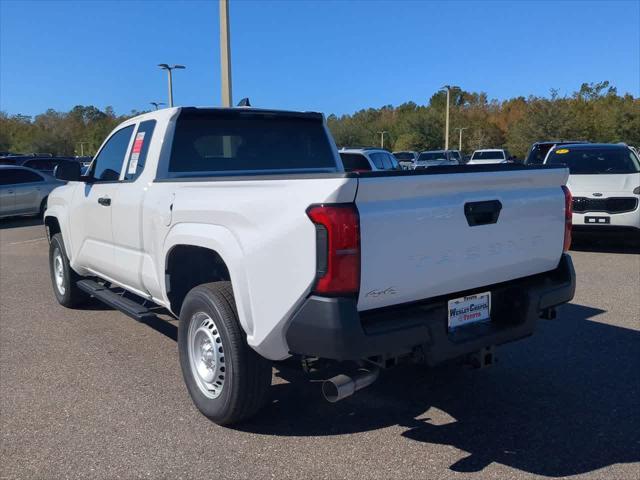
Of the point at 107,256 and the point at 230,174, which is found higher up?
the point at 230,174

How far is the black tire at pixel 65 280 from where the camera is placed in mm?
6455

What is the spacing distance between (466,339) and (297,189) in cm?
127

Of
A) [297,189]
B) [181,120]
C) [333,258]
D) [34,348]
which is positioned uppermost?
[181,120]

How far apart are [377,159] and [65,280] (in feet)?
35.1

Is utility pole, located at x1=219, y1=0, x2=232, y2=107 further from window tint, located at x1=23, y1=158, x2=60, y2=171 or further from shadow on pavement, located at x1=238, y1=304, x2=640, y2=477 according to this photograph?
window tint, located at x1=23, y1=158, x2=60, y2=171

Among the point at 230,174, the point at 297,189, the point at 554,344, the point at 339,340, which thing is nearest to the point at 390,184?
the point at 297,189

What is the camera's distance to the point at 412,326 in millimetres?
3035

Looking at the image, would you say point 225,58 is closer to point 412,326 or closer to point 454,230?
point 454,230

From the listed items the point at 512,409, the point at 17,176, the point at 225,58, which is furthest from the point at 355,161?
the point at 512,409

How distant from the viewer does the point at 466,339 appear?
330cm

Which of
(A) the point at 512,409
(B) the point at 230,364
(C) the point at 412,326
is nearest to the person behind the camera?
(C) the point at 412,326

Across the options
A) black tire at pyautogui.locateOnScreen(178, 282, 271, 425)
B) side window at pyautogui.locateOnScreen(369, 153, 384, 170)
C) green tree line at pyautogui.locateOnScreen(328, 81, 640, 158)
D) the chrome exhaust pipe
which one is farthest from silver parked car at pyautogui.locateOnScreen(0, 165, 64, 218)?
green tree line at pyautogui.locateOnScreen(328, 81, 640, 158)

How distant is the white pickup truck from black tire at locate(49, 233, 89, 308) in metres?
2.01

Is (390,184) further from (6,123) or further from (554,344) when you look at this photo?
(6,123)
